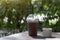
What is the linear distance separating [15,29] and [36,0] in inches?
84.5

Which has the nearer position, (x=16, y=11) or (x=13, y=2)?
(x=13, y=2)

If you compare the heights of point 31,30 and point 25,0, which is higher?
point 25,0

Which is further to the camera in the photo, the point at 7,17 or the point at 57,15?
the point at 7,17

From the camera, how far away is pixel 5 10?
466 centimetres

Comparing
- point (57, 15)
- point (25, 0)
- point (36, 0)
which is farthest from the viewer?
point (25, 0)

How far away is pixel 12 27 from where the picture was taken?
4.83m

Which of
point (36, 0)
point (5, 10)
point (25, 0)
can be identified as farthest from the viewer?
point (5, 10)

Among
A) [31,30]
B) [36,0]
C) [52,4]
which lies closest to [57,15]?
[52,4]

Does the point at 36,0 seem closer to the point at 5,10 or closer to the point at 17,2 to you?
the point at 17,2

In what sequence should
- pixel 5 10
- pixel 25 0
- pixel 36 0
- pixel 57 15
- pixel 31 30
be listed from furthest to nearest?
pixel 5 10
pixel 25 0
pixel 57 15
pixel 36 0
pixel 31 30

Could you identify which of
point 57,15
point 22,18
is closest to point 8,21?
point 22,18

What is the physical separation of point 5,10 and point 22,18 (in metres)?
0.60

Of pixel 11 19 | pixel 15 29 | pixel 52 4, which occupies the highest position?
pixel 52 4

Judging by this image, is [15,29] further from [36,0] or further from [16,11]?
[36,0]
